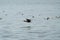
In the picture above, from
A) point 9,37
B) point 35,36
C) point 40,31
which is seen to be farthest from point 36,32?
point 9,37

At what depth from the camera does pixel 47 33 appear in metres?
22.1

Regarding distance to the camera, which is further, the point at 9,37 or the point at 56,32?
the point at 56,32

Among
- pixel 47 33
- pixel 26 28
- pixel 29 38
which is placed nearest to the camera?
pixel 29 38

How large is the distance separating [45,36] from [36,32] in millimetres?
2294

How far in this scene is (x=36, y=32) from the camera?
22.9 m

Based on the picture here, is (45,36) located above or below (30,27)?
below

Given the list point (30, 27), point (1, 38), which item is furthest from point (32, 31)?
point (1, 38)

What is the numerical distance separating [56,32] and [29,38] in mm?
3931

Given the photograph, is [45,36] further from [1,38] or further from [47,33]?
[1,38]

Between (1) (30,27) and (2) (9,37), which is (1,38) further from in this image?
(1) (30,27)

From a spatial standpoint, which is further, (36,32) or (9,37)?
(36,32)

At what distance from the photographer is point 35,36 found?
20844 mm

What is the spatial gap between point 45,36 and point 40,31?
2.59 meters

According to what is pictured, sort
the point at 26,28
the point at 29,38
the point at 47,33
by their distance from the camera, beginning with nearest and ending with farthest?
the point at 29,38 → the point at 47,33 → the point at 26,28
